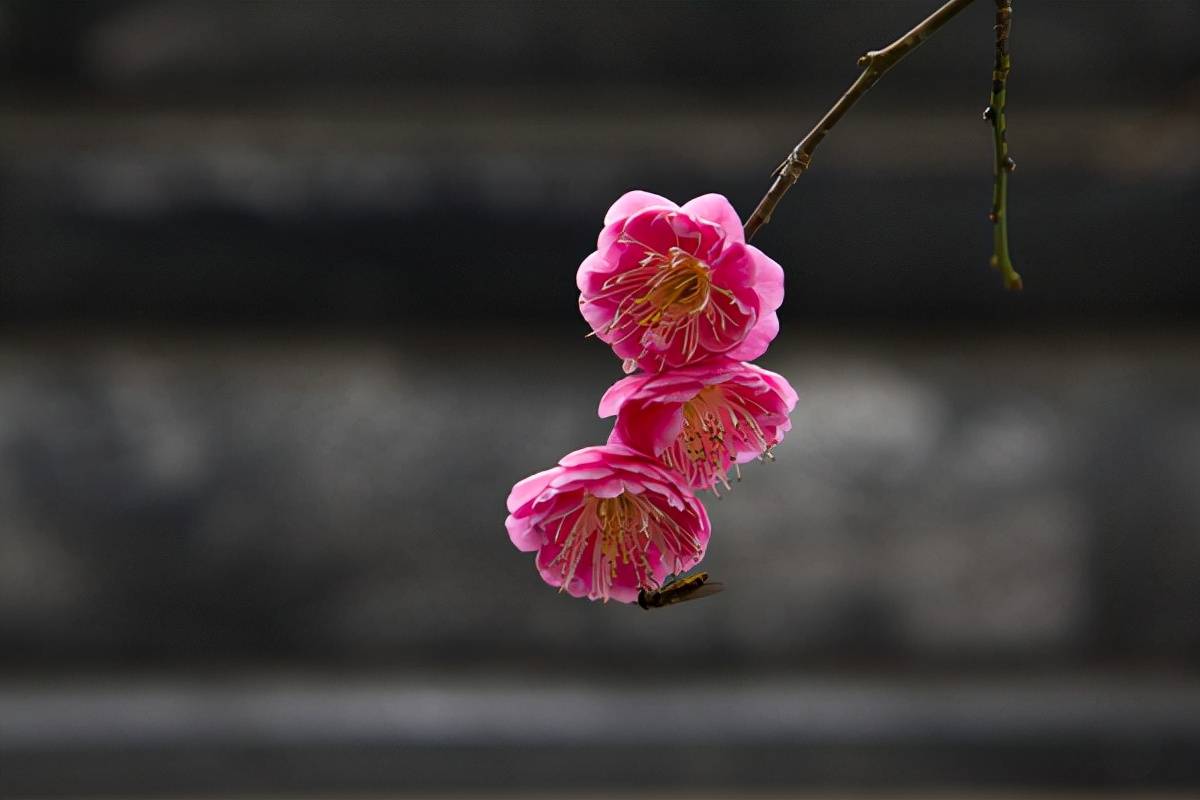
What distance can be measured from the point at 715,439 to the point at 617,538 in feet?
0.14

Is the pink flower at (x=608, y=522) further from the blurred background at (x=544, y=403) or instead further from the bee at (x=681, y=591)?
the blurred background at (x=544, y=403)

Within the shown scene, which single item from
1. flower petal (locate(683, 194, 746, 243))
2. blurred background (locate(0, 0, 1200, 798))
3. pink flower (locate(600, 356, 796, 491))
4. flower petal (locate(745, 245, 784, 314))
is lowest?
pink flower (locate(600, 356, 796, 491))

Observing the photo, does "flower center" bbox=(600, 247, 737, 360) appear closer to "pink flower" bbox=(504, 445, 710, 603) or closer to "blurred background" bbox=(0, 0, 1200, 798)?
"pink flower" bbox=(504, 445, 710, 603)

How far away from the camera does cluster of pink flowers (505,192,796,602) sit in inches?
12.4

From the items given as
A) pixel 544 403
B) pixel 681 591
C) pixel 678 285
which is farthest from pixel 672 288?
pixel 544 403

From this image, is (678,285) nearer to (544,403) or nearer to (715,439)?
(715,439)

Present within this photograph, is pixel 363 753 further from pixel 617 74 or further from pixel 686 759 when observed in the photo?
pixel 617 74

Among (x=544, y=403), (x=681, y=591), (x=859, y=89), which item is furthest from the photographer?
(x=544, y=403)

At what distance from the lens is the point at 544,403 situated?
1.19 m

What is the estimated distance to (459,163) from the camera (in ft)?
3.87

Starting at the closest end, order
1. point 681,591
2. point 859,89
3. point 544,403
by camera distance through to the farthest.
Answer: point 859,89 < point 681,591 < point 544,403

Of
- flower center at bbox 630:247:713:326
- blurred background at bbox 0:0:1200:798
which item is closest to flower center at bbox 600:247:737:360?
flower center at bbox 630:247:713:326

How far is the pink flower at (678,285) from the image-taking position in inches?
12.3

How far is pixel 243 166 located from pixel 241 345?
0.58 feet
